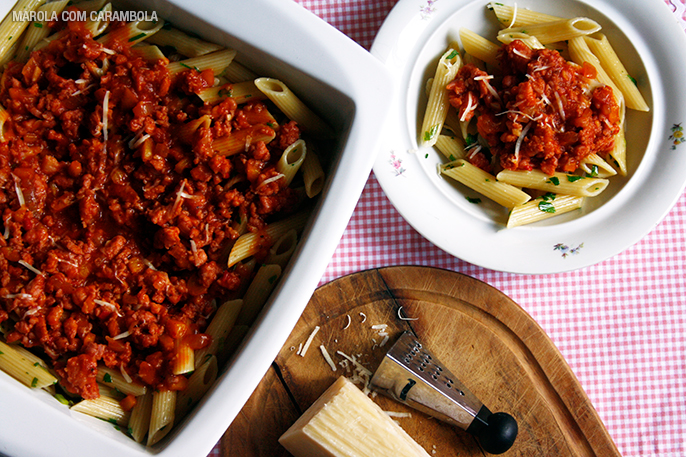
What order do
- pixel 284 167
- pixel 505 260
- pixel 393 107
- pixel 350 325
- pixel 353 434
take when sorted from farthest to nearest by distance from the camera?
pixel 350 325 → pixel 505 260 → pixel 353 434 → pixel 284 167 → pixel 393 107

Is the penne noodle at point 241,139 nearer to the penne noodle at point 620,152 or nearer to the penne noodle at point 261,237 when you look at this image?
the penne noodle at point 261,237

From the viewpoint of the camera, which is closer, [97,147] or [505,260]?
[97,147]

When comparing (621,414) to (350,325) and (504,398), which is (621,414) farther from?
(350,325)

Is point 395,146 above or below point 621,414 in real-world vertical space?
above

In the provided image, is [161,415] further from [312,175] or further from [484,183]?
[484,183]

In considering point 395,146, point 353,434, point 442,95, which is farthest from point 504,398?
point 442,95

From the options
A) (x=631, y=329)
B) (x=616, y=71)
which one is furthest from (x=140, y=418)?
(x=616, y=71)

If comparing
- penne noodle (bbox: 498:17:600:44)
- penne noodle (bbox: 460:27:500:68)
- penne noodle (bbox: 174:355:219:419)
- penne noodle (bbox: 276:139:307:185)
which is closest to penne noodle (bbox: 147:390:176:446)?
penne noodle (bbox: 174:355:219:419)
